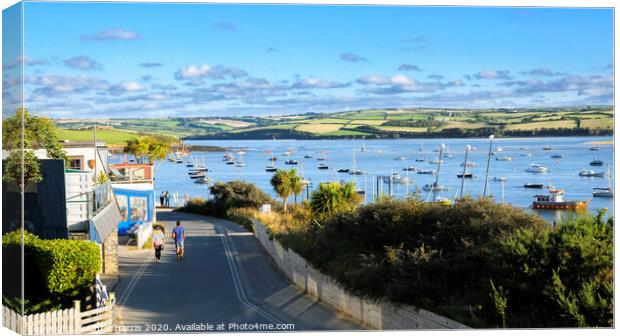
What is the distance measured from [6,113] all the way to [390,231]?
6.53 meters

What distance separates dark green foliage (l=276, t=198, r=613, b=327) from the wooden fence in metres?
3.79

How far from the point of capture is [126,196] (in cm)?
2197

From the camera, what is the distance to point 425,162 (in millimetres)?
16391

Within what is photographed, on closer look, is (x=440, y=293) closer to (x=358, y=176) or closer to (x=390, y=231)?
(x=390, y=231)

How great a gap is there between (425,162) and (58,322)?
7.01m

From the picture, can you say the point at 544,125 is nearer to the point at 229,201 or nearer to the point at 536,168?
the point at 536,168

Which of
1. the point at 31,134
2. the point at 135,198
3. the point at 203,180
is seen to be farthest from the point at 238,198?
the point at 31,134

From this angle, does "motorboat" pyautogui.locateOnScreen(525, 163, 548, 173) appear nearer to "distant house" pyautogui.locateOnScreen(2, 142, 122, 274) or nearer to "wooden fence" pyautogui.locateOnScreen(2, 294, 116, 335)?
"wooden fence" pyautogui.locateOnScreen(2, 294, 116, 335)

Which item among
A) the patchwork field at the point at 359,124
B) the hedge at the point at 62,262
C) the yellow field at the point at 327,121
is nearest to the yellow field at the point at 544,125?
the patchwork field at the point at 359,124

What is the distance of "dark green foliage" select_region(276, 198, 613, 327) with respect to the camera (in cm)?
1195

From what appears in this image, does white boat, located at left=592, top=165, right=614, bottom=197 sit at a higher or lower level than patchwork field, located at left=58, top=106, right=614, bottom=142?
lower

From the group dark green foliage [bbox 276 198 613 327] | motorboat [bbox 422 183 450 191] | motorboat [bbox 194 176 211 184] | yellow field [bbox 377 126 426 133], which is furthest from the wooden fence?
motorboat [bbox 422 183 450 191]

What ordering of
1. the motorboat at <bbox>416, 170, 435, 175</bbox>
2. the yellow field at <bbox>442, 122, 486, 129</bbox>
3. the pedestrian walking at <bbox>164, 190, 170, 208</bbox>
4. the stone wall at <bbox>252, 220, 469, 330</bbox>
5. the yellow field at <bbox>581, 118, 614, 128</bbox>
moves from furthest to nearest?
the pedestrian walking at <bbox>164, 190, 170, 208</bbox> < the motorboat at <bbox>416, 170, 435, 175</bbox> < the yellow field at <bbox>442, 122, 486, 129</bbox> < the yellow field at <bbox>581, 118, 614, 128</bbox> < the stone wall at <bbox>252, 220, 469, 330</bbox>

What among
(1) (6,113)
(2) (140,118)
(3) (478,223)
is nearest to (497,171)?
(3) (478,223)
